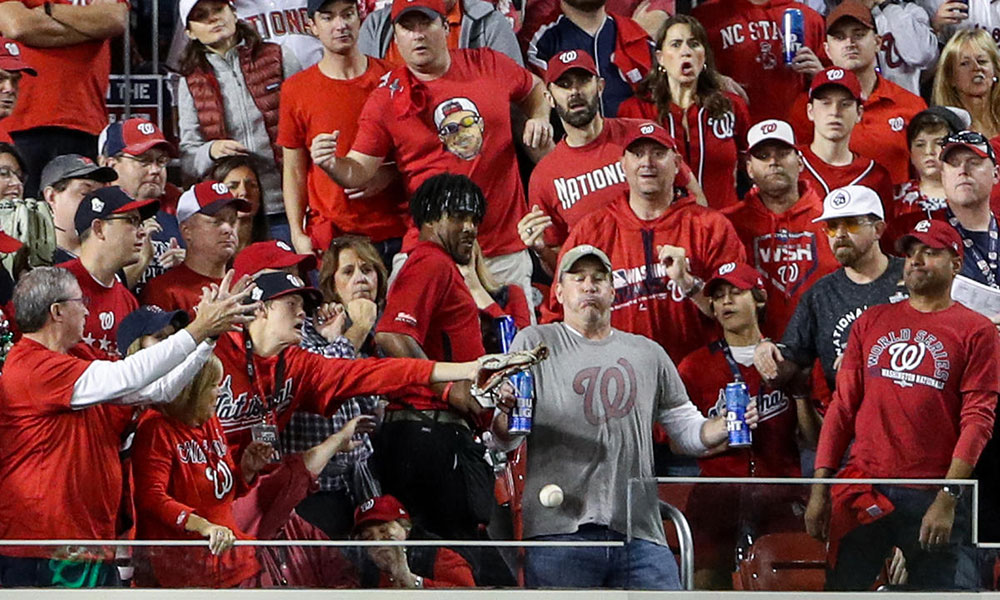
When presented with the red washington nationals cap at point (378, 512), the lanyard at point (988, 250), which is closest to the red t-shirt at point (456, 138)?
the red washington nationals cap at point (378, 512)

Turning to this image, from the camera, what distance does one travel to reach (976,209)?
5.89 meters

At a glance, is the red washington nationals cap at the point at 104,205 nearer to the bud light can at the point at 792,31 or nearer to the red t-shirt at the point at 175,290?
the red t-shirt at the point at 175,290

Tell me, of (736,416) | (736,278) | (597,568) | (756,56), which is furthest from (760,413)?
(756,56)

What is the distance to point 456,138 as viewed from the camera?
230 inches

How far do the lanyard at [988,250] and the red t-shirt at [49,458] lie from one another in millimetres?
2971

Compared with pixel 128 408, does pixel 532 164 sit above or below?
above

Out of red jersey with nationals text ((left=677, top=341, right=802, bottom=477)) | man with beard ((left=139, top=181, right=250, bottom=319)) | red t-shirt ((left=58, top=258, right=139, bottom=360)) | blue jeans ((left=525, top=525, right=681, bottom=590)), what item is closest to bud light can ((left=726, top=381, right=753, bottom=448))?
red jersey with nationals text ((left=677, top=341, right=802, bottom=477))

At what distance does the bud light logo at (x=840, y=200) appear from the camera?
575cm

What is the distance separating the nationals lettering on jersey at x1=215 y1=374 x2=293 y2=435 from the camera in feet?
16.6

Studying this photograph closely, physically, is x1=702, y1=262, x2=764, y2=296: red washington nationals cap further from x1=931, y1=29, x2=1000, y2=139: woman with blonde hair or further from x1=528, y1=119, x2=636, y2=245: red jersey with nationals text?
x1=931, y1=29, x2=1000, y2=139: woman with blonde hair

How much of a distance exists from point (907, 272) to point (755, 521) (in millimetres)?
1467

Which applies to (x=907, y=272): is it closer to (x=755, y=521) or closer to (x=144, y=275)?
(x=755, y=521)

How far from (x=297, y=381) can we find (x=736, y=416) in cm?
133

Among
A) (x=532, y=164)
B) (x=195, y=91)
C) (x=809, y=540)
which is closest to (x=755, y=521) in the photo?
(x=809, y=540)
